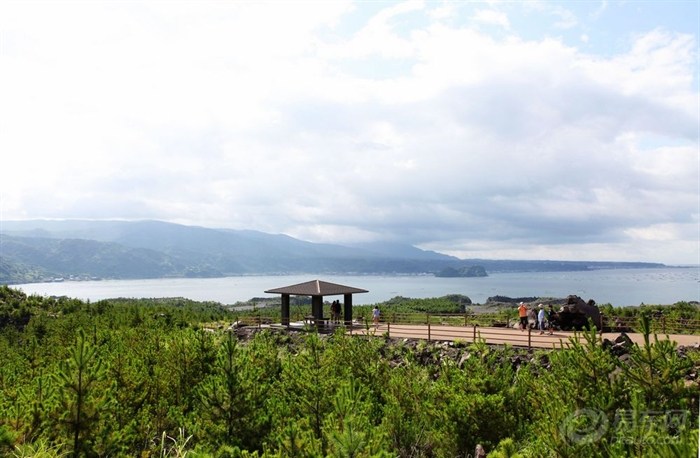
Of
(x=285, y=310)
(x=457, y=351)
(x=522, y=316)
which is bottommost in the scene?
(x=457, y=351)

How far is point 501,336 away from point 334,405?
1522 centimetres

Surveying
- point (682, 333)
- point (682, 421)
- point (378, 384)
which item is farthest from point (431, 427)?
point (682, 333)

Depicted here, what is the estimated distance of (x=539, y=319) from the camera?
24.4 metres

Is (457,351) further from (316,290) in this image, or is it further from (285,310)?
(285,310)

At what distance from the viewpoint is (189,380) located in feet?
50.2

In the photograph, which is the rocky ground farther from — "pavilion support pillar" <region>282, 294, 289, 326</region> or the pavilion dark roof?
the pavilion dark roof

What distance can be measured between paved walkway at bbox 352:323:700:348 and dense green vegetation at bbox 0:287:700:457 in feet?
14.5

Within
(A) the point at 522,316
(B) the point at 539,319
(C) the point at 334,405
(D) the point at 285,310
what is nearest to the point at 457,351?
(B) the point at 539,319

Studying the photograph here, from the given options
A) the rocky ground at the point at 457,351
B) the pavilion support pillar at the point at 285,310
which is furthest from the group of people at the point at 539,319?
the pavilion support pillar at the point at 285,310

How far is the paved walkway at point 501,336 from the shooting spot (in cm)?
2141

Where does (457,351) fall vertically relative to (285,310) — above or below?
below

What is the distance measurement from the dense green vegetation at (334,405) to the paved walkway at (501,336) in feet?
14.5

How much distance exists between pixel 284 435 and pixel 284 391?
5173 mm

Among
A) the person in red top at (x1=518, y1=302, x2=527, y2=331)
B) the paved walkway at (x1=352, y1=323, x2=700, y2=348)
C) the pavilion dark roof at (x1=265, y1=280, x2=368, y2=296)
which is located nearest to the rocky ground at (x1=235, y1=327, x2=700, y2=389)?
the paved walkway at (x1=352, y1=323, x2=700, y2=348)
